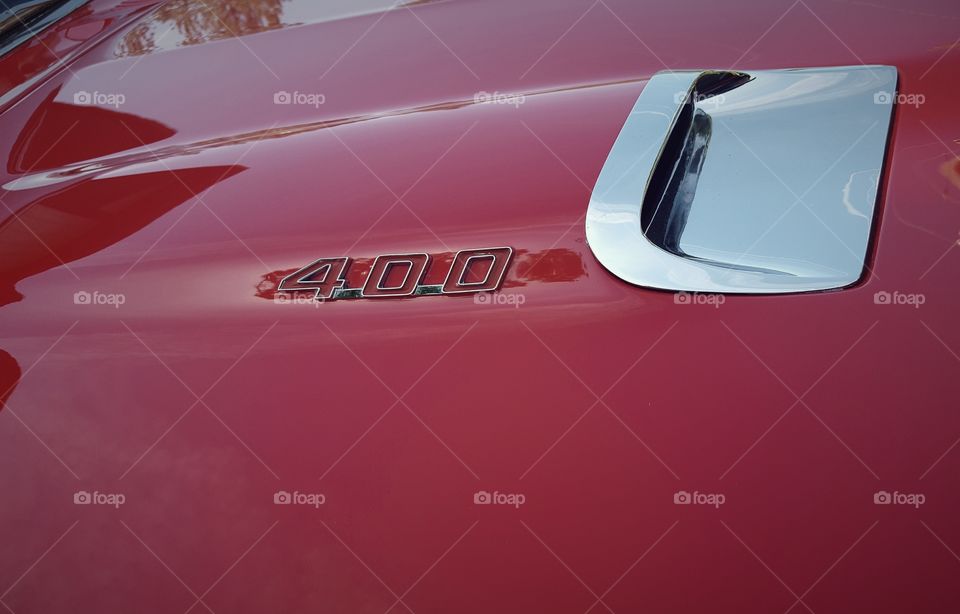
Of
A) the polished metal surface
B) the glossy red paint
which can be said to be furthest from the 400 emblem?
the polished metal surface

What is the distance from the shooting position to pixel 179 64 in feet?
7.15

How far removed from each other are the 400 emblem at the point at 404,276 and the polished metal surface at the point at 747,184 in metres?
0.17

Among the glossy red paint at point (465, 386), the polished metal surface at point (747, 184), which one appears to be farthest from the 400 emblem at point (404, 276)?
the polished metal surface at point (747, 184)

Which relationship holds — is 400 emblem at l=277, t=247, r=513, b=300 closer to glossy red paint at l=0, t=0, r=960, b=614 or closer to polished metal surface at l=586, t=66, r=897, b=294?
glossy red paint at l=0, t=0, r=960, b=614

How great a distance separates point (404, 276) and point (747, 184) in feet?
1.79

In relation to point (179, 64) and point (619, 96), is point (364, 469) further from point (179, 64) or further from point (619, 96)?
point (179, 64)

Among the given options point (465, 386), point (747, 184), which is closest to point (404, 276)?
point (465, 386)

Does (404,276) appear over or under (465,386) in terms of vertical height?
over

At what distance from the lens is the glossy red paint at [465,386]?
1137 mm

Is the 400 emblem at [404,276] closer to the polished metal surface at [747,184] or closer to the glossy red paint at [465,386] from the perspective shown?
the glossy red paint at [465,386]

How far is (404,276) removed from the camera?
135cm

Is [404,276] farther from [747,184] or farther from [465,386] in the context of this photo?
[747,184]

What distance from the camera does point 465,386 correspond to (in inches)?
49.4

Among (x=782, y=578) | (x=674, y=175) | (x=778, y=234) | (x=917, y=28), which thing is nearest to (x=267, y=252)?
(x=674, y=175)
